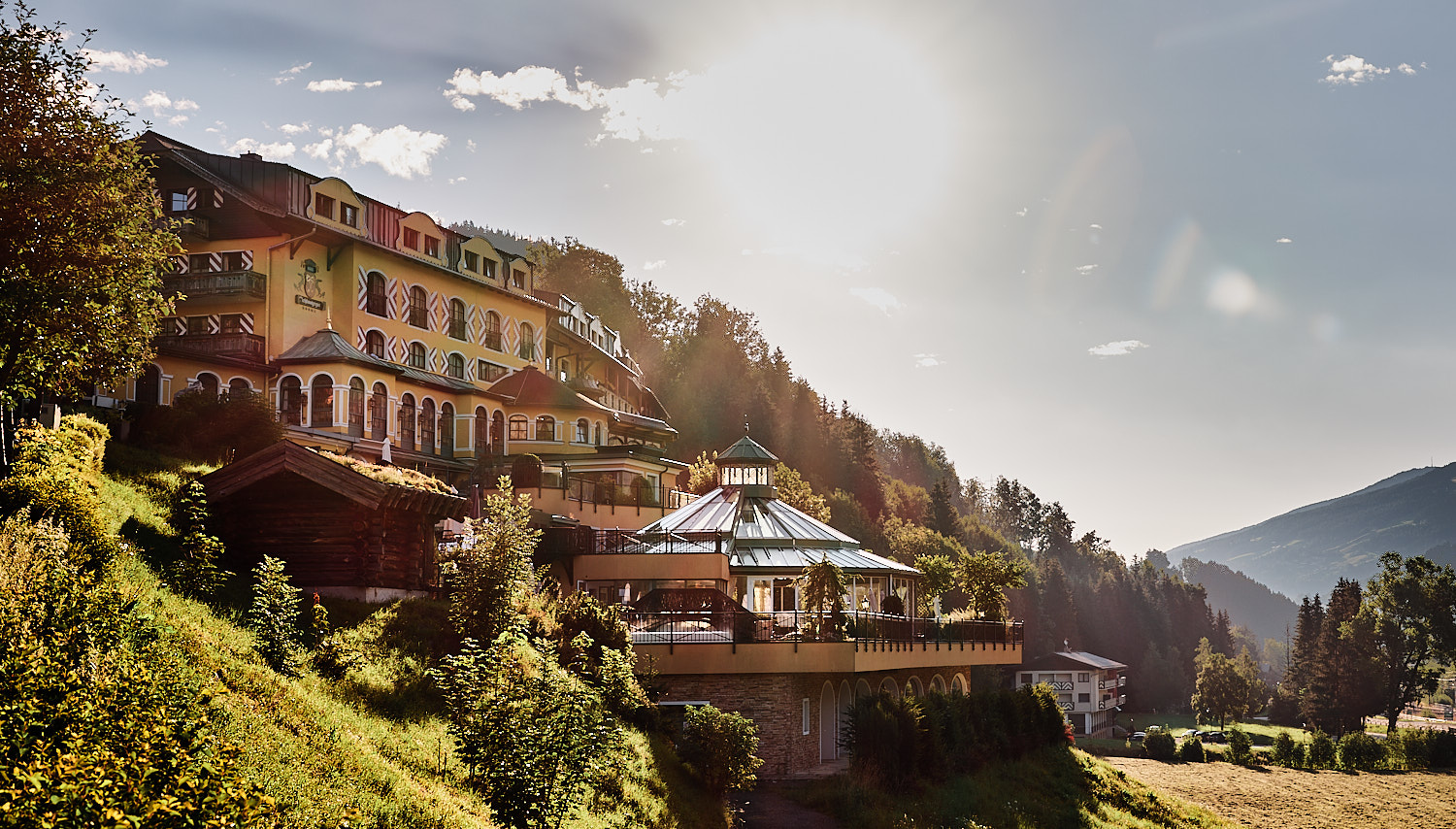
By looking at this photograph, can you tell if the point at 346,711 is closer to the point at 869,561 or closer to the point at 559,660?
the point at 559,660

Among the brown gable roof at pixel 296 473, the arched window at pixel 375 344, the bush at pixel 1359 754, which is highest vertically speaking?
the arched window at pixel 375 344

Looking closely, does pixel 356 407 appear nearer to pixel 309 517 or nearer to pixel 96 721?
pixel 309 517

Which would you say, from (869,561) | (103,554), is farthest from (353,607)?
(869,561)

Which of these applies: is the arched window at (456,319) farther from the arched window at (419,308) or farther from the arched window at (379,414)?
the arched window at (379,414)

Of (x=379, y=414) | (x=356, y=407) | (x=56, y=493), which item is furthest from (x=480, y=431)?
(x=56, y=493)

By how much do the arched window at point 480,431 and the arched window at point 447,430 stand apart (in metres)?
0.93

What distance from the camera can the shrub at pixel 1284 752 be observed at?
77.6m

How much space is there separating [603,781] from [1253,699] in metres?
128

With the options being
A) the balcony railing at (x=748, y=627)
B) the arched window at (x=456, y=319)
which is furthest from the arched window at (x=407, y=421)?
the balcony railing at (x=748, y=627)

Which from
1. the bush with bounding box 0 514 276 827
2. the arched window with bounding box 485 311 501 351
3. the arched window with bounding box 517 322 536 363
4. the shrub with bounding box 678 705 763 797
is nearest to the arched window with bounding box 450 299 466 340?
the arched window with bounding box 485 311 501 351

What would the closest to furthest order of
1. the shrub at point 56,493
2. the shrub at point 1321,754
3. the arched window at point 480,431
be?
the shrub at point 56,493
the arched window at point 480,431
the shrub at point 1321,754

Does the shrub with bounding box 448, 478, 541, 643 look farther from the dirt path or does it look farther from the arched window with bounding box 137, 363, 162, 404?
the dirt path

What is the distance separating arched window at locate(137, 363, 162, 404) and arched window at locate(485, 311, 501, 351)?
18055 millimetres

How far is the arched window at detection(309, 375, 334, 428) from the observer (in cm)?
4391
